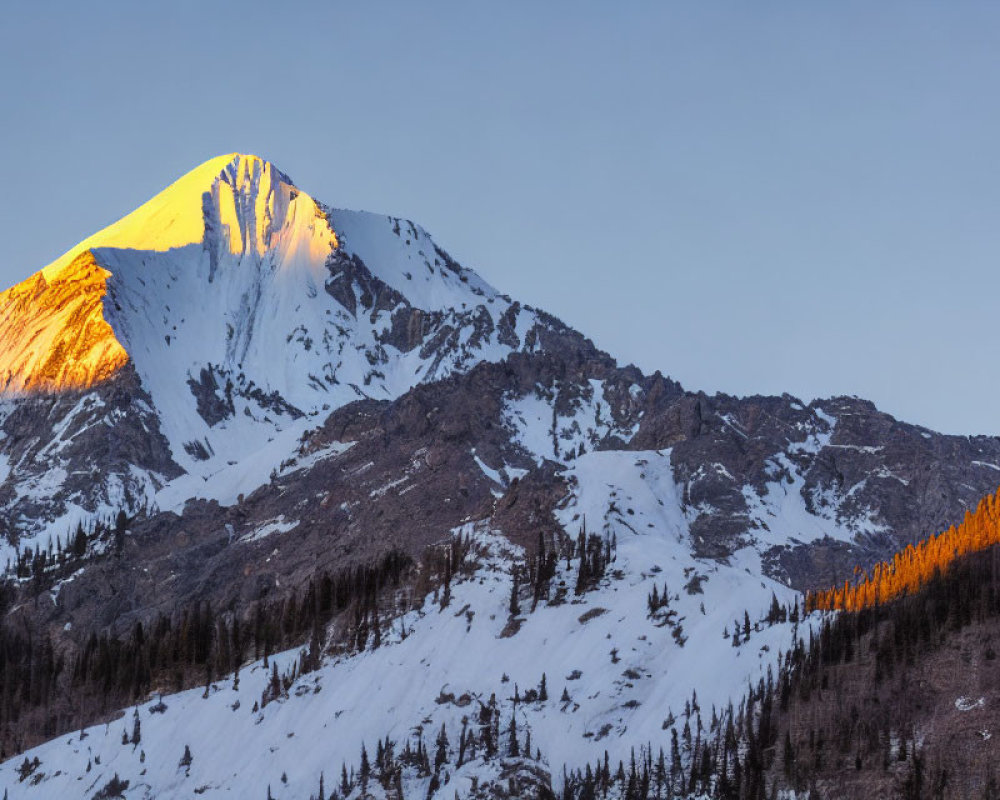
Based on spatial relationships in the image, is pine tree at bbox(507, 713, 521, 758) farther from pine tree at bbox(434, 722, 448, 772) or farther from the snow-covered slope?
pine tree at bbox(434, 722, 448, 772)

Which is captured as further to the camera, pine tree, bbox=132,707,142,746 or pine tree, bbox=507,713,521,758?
pine tree, bbox=132,707,142,746

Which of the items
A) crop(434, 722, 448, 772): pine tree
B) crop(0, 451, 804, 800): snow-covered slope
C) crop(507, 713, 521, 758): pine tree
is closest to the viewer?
crop(507, 713, 521, 758): pine tree

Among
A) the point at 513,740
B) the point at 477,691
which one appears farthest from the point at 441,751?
the point at 477,691

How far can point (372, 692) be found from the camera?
113 metres

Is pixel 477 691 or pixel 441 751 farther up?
pixel 477 691

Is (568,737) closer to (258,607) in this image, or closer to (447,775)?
(447,775)

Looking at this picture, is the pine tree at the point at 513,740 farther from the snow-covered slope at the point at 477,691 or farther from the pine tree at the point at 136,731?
the pine tree at the point at 136,731

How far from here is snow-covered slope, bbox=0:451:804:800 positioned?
328 ft

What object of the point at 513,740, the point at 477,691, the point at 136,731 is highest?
the point at 477,691

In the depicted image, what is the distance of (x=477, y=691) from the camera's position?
357 ft

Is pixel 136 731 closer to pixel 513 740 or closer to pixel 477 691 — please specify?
pixel 477 691

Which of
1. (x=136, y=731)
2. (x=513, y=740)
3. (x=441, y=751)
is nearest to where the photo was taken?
(x=513, y=740)

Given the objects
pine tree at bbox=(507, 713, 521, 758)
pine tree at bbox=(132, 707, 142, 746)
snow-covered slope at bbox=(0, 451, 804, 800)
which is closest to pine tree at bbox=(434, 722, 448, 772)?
snow-covered slope at bbox=(0, 451, 804, 800)

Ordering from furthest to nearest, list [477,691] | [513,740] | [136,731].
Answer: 1. [136,731]
2. [477,691]
3. [513,740]
